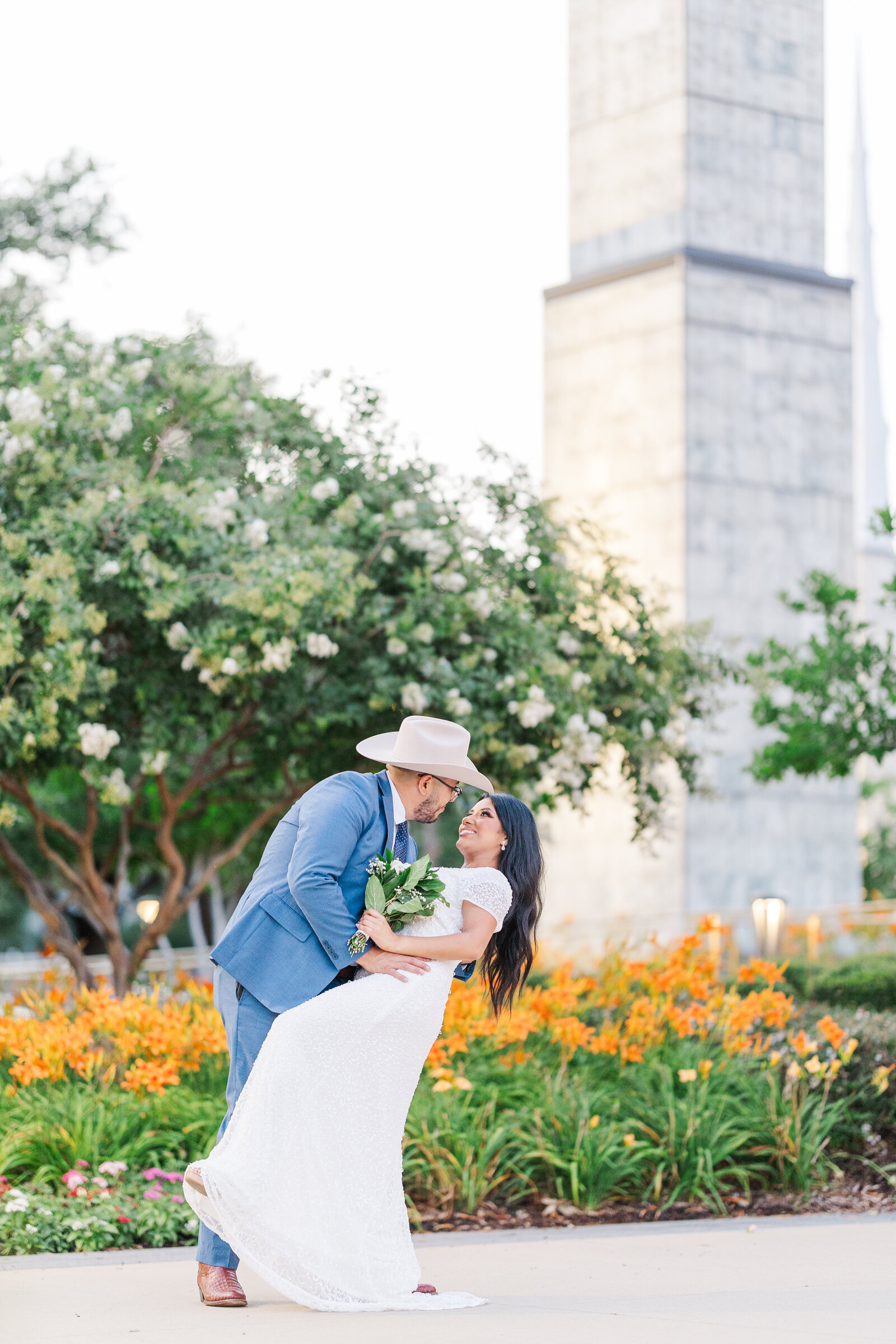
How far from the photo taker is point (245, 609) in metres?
10.4

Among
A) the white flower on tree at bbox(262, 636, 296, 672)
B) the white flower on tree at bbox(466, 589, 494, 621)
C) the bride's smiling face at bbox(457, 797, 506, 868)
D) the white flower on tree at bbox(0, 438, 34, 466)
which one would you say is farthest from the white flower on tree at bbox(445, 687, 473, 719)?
the bride's smiling face at bbox(457, 797, 506, 868)

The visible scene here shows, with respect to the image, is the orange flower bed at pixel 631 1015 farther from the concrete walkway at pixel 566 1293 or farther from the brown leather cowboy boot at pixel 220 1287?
the brown leather cowboy boot at pixel 220 1287

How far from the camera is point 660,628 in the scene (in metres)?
13.5

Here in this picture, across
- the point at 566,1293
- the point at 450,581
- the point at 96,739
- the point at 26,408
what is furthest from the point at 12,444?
the point at 566,1293

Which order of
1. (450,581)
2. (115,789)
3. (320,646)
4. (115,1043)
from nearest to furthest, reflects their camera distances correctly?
1. (115,1043)
2. (320,646)
3. (115,789)
4. (450,581)

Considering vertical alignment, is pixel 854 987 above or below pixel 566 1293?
above

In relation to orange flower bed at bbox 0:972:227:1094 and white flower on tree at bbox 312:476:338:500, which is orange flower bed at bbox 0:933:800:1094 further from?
white flower on tree at bbox 312:476:338:500

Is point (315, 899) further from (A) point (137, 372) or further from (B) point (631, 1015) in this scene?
(A) point (137, 372)

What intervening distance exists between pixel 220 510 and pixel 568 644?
2757 millimetres

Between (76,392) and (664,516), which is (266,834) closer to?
(664,516)

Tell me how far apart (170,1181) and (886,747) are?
12.3m

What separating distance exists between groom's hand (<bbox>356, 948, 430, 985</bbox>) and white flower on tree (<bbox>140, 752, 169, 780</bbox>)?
6.16 metres

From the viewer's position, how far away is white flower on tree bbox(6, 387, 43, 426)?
10594mm

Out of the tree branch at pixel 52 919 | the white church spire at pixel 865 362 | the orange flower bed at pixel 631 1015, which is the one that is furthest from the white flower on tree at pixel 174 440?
the white church spire at pixel 865 362
